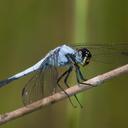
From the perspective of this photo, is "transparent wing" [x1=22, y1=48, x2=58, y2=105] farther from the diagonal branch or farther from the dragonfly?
the diagonal branch

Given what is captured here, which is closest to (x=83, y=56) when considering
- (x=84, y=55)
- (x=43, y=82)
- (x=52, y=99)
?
(x=84, y=55)

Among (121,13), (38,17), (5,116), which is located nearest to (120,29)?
(121,13)

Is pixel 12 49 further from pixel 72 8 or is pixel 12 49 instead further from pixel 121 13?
pixel 121 13

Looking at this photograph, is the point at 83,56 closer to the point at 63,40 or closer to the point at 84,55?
the point at 84,55

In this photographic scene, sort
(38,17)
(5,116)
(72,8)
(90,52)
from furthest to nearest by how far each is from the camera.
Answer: (38,17) → (72,8) → (90,52) → (5,116)

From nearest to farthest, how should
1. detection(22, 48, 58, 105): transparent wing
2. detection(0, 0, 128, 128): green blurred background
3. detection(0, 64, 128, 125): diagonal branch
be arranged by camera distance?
detection(0, 64, 128, 125): diagonal branch, detection(22, 48, 58, 105): transparent wing, detection(0, 0, 128, 128): green blurred background

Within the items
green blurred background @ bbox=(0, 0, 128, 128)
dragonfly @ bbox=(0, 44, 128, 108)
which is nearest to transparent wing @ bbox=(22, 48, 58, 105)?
dragonfly @ bbox=(0, 44, 128, 108)

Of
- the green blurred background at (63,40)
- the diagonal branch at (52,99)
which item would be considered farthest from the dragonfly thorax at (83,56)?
the diagonal branch at (52,99)
